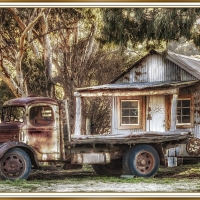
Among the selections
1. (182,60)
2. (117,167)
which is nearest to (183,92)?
(182,60)

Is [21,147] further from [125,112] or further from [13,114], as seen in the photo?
[125,112]

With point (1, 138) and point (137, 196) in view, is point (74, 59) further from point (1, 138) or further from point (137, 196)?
point (137, 196)

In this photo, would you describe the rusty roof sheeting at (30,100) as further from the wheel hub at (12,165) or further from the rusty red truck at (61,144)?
the wheel hub at (12,165)

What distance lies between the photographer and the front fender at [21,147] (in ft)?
39.1

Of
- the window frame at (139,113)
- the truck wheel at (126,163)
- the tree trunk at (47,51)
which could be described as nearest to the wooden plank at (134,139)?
the truck wheel at (126,163)

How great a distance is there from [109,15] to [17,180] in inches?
176

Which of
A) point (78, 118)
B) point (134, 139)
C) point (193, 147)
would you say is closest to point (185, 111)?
point (193, 147)

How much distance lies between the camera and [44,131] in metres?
12.4

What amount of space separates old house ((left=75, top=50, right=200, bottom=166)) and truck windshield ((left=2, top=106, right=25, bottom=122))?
1.64 meters

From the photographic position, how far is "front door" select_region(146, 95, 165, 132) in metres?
14.0

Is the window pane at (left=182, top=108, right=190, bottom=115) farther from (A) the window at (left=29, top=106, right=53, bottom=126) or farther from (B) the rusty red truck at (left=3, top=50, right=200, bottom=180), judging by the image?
(A) the window at (left=29, top=106, right=53, bottom=126)

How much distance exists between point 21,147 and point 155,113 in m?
3.83

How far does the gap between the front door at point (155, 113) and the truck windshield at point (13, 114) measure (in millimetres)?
3351
